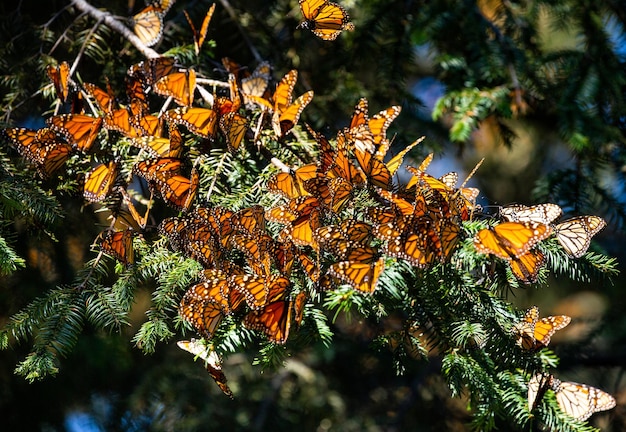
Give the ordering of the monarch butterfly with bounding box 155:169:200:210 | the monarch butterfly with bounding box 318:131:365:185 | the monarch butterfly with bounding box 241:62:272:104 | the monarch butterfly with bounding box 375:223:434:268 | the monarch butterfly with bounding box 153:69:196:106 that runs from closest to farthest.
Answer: the monarch butterfly with bounding box 375:223:434:268
the monarch butterfly with bounding box 318:131:365:185
the monarch butterfly with bounding box 155:169:200:210
the monarch butterfly with bounding box 153:69:196:106
the monarch butterfly with bounding box 241:62:272:104

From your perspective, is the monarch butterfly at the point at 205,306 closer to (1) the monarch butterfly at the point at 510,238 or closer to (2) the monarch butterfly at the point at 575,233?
(1) the monarch butterfly at the point at 510,238

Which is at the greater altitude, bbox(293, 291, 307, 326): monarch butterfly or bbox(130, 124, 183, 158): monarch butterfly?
bbox(130, 124, 183, 158): monarch butterfly

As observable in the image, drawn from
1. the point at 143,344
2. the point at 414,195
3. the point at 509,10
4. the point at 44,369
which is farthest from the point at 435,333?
the point at 509,10

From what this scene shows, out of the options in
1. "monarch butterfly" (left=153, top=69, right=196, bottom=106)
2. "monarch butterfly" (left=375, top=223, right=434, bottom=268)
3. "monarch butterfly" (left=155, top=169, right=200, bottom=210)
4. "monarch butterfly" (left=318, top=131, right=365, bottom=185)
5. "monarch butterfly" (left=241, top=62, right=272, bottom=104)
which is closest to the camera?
"monarch butterfly" (left=375, top=223, right=434, bottom=268)

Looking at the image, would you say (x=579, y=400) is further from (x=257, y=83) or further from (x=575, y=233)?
(x=257, y=83)

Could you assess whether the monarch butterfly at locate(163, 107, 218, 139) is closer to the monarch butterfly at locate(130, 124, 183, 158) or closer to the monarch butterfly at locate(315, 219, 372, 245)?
the monarch butterfly at locate(130, 124, 183, 158)

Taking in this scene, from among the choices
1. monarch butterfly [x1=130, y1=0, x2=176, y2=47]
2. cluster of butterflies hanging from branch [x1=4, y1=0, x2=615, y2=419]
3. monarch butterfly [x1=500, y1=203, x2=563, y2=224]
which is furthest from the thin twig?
monarch butterfly [x1=500, y1=203, x2=563, y2=224]
